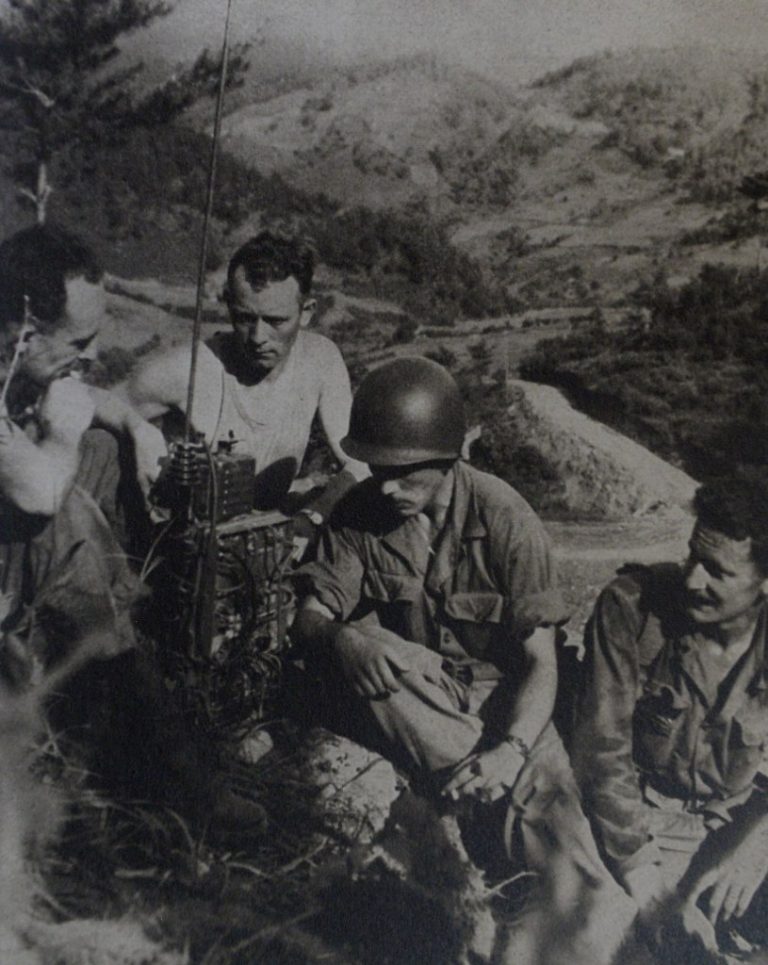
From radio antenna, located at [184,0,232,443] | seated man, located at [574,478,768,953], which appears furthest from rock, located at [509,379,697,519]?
radio antenna, located at [184,0,232,443]

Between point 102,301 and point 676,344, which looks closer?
point 676,344

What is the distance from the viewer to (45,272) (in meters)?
4.02

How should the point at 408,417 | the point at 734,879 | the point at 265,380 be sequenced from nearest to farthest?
1. the point at 408,417
2. the point at 734,879
3. the point at 265,380

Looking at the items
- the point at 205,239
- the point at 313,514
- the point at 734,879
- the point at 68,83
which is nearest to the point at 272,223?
the point at 205,239

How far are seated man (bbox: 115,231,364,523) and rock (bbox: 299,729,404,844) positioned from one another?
92 centimetres

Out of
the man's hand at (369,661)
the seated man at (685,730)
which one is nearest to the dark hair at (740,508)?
the seated man at (685,730)

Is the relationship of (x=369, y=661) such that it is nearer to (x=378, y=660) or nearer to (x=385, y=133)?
(x=378, y=660)

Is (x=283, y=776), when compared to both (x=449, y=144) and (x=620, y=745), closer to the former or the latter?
(x=620, y=745)

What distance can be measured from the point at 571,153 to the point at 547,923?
9.73 ft

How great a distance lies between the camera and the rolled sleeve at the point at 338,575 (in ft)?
12.6

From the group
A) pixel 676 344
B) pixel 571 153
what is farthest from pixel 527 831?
pixel 571 153

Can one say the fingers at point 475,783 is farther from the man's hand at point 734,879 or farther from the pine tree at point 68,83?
the pine tree at point 68,83

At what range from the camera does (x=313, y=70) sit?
3.85 metres

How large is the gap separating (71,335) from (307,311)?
3.21 ft
